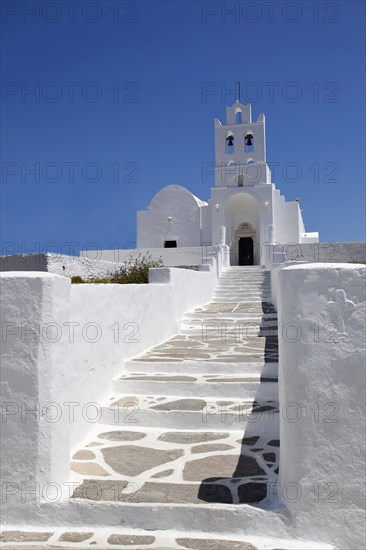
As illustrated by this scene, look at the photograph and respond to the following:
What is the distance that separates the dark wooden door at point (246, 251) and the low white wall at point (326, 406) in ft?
76.6

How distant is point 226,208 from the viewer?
24.9 m

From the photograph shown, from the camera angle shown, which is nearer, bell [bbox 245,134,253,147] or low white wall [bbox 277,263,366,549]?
low white wall [bbox 277,263,366,549]

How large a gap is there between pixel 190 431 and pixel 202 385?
0.68 m

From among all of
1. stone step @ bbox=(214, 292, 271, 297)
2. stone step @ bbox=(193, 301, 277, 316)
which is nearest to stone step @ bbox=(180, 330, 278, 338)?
stone step @ bbox=(193, 301, 277, 316)

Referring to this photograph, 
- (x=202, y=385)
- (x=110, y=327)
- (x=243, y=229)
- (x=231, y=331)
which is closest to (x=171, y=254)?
(x=243, y=229)

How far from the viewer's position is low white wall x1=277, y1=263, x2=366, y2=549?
2775 millimetres

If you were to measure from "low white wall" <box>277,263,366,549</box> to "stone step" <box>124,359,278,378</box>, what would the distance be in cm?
226

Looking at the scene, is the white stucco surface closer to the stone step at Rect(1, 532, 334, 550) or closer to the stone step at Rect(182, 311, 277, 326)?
the stone step at Rect(182, 311, 277, 326)

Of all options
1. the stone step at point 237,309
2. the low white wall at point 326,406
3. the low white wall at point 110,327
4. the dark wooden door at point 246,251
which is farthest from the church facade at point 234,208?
the low white wall at point 326,406

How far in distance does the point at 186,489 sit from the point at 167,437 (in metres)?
0.97

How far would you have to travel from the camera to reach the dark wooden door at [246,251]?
2614cm

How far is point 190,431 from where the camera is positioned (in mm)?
4215

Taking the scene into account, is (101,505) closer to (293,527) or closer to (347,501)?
(293,527)

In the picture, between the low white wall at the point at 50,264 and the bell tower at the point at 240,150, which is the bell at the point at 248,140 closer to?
the bell tower at the point at 240,150
